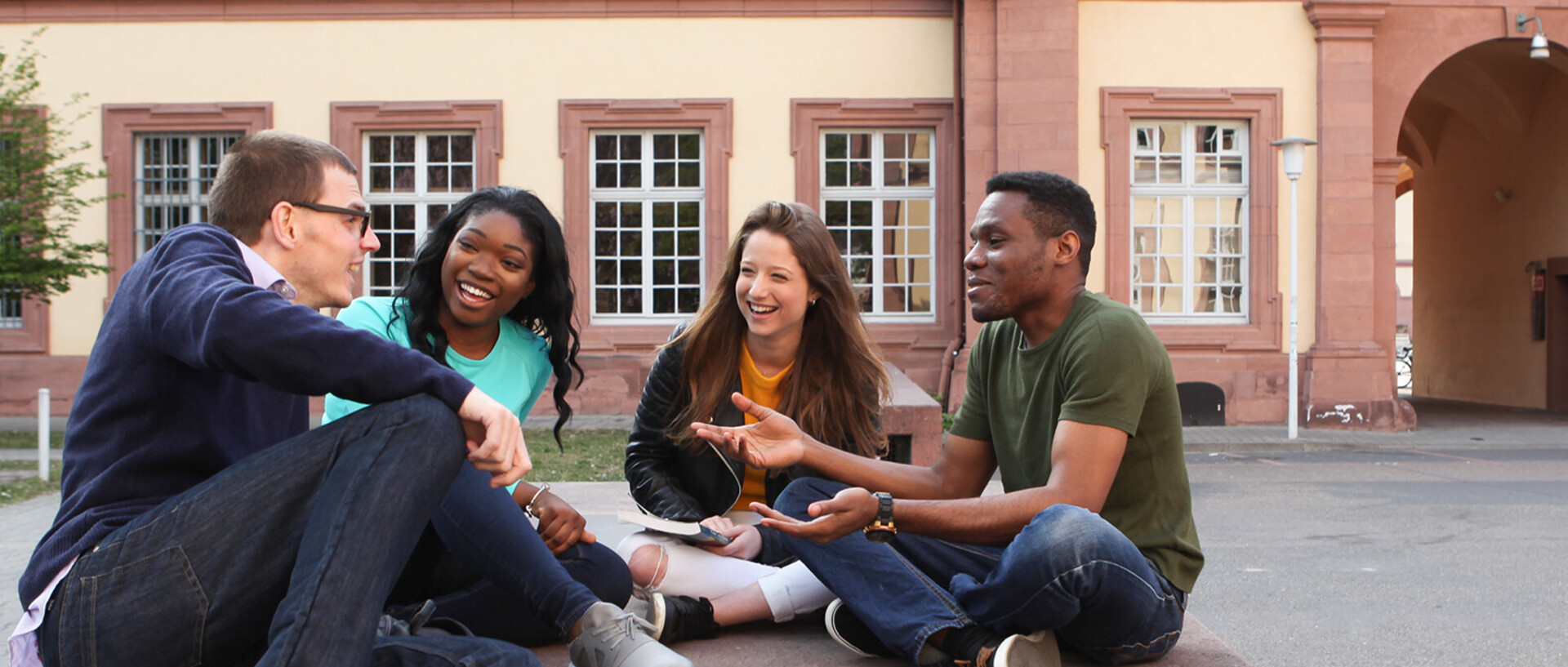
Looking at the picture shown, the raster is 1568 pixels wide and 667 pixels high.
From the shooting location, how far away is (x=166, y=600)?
6.00ft

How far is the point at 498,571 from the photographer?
2543mm

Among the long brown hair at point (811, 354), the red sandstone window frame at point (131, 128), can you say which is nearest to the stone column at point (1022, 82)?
the red sandstone window frame at point (131, 128)

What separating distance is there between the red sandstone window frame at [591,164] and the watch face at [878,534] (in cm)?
1135

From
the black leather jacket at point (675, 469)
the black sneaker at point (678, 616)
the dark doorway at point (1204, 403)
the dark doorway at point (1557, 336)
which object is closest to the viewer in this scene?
the black sneaker at point (678, 616)

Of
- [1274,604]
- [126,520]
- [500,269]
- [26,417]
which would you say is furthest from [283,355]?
[26,417]

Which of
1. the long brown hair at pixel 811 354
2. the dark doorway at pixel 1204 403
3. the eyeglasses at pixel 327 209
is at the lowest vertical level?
the dark doorway at pixel 1204 403

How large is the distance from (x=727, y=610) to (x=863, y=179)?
11.6m

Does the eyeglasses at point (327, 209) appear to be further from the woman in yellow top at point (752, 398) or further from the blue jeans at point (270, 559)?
the woman in yellow top at point (752, 398)

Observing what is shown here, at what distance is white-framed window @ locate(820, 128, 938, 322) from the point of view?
14180 mm

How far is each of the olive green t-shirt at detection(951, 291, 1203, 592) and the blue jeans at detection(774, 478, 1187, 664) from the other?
0.36 ft

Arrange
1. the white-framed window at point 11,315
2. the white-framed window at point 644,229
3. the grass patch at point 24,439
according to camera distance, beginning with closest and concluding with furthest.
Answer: the grass patch at point 24,439, the white-framed window at point 11,315, the white-framed window at point 644,229

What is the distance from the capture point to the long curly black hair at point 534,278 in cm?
330

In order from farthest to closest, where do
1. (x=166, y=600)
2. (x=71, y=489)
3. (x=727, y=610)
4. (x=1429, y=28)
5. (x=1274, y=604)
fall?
(x=1429, y=28) < (x=1274, y=604) < (x=727, y=610) < (x=71, y=489) < (x=166, y=600)

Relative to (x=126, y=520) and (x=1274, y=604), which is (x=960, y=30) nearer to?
(x=1274, y=604)
